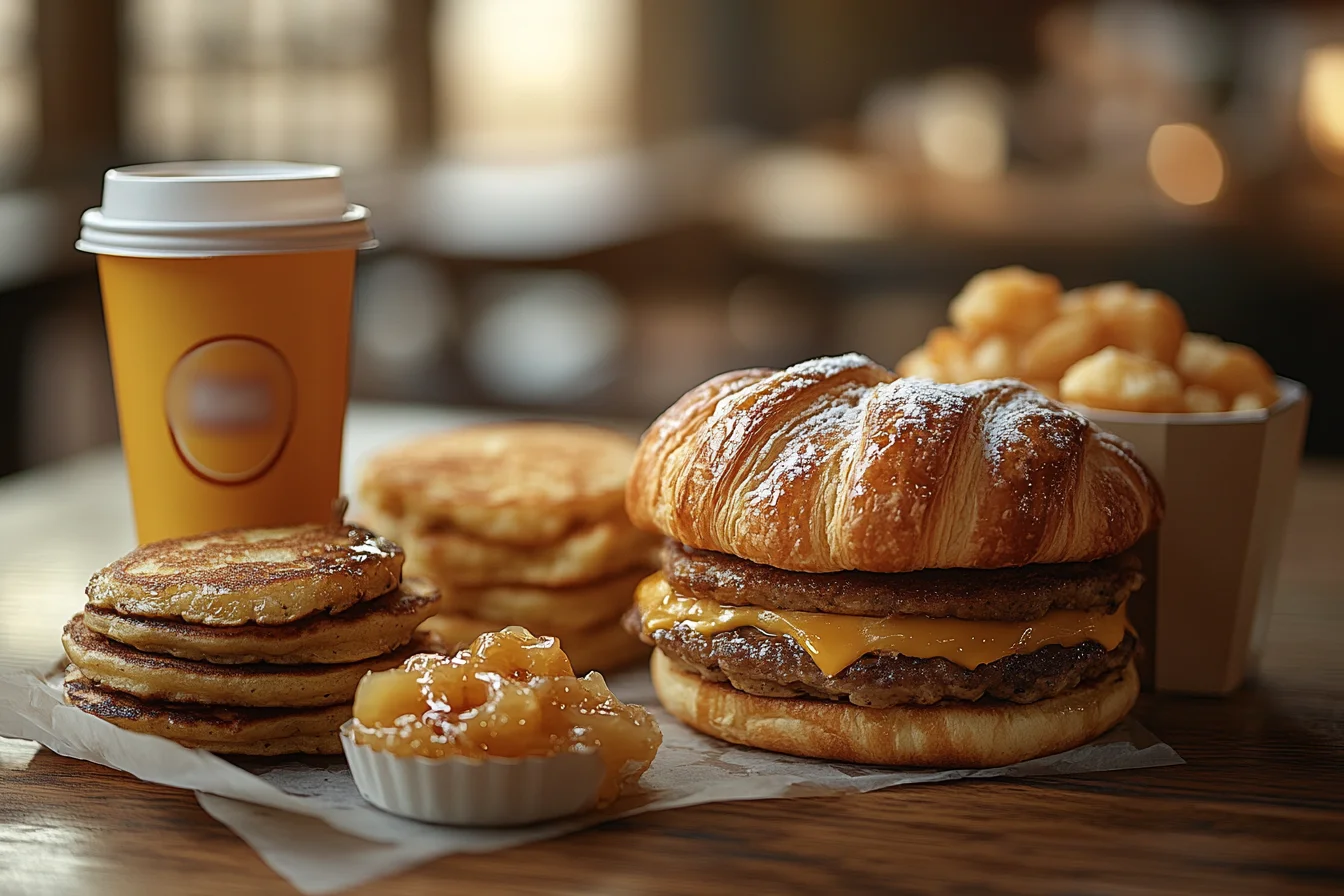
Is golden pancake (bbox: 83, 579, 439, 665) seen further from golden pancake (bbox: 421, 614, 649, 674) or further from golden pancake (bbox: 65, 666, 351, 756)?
golden pancake (bbox: 421, 614, 649, 674)

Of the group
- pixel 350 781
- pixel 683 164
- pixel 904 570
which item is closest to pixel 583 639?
pixel 350 781

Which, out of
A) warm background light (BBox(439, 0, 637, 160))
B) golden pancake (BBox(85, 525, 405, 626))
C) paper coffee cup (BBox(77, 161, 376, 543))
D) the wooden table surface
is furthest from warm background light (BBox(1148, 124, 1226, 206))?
golden pancake (BBox(85, 525, 405, 626))

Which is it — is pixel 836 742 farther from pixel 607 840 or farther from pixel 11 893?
pixel 11 893

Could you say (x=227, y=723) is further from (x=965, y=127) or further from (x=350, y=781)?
(x=965, y=127)

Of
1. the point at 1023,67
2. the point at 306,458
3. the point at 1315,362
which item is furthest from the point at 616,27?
the point at 306,458

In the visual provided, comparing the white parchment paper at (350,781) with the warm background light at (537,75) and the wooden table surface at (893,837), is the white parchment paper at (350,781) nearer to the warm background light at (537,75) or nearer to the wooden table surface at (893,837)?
the wooden table surface at (893,837)
